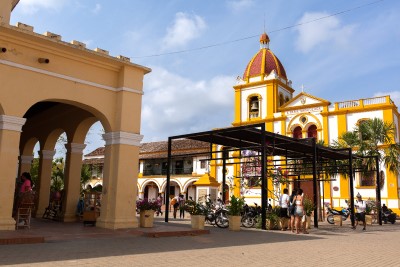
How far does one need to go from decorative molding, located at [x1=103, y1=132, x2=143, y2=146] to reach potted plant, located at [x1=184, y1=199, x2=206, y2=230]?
2.91 metres

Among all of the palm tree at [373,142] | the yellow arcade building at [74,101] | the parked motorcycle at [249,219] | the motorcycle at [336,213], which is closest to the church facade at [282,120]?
the palm tree at [373,142]

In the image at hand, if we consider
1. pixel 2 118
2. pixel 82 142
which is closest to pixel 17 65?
pixel 2 118

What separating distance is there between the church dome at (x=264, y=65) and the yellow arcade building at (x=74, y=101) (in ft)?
83.8

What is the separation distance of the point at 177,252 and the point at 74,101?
543cm

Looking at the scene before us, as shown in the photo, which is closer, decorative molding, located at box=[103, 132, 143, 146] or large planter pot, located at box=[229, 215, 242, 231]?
decorative molding, located at box=[103, 132, 143, 146]

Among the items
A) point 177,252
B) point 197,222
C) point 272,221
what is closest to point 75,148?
point 197,222

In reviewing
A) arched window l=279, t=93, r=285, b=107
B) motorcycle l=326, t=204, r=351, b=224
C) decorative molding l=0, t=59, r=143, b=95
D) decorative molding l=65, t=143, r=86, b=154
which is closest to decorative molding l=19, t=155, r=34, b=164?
decorative molding l=65, t=143, r=86, b=154

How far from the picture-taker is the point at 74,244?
8.38m

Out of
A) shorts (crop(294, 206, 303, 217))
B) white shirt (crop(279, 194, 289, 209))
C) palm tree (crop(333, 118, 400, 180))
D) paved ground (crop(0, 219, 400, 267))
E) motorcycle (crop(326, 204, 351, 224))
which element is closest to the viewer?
paved ground (crop(0, 219, 400, 267))

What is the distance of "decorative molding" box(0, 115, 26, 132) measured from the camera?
9.58m

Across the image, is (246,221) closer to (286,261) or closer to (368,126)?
(286,261)

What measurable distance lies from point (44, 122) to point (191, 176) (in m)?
27.1

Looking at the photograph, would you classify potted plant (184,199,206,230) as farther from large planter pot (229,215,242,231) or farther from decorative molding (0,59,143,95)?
decorative molding (0,59,143,95)

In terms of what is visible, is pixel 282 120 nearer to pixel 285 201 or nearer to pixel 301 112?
pixel 301 112
